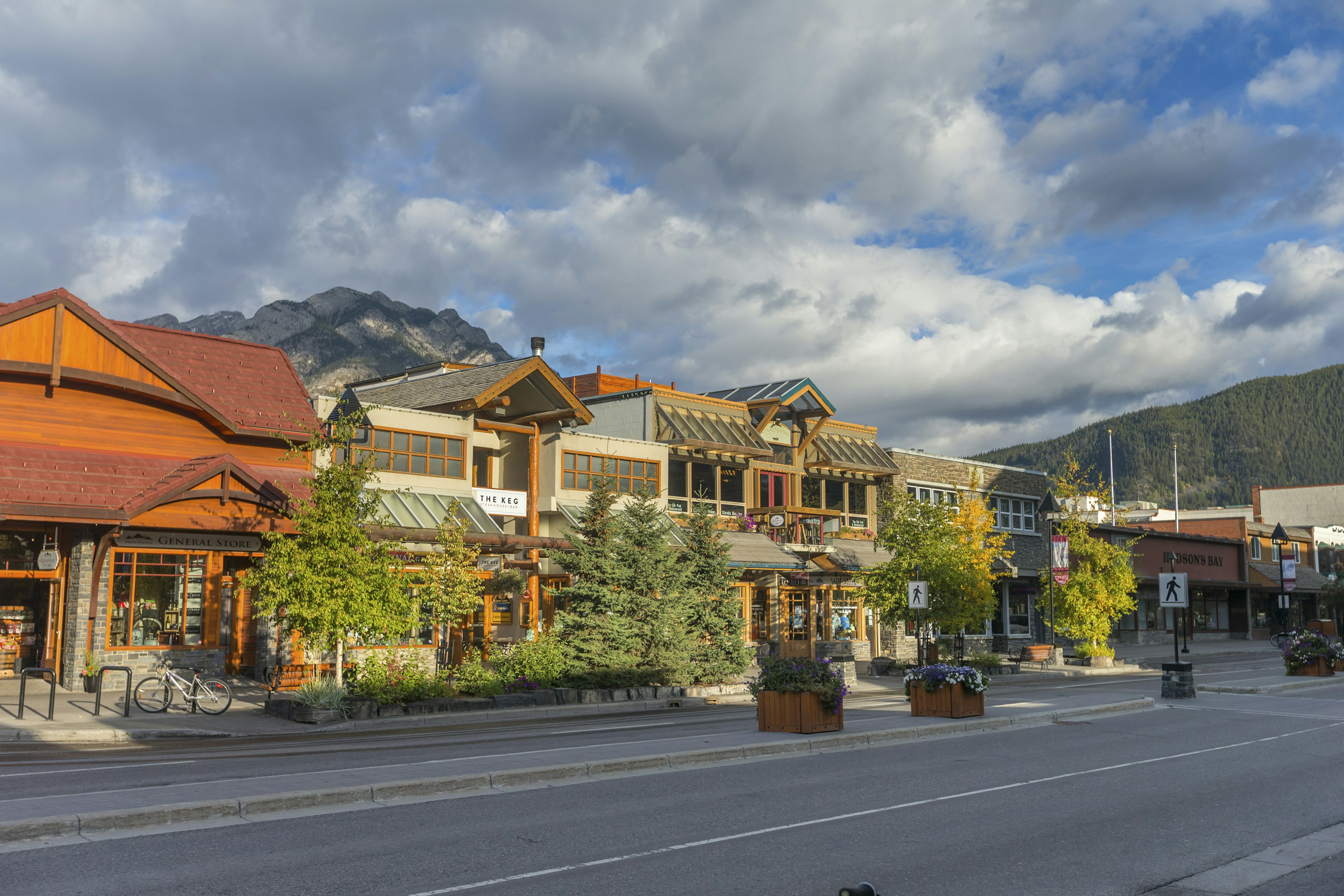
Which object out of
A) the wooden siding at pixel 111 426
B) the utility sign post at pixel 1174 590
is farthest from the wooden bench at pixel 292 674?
the utility sign post at pixel 1174 590

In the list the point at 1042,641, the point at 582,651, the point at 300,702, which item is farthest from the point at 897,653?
the point at 300,702

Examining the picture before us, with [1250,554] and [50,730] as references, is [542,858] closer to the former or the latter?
[50,730]

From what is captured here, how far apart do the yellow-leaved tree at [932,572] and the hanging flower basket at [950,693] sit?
1494 cm

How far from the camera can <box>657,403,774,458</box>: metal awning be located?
137 ft

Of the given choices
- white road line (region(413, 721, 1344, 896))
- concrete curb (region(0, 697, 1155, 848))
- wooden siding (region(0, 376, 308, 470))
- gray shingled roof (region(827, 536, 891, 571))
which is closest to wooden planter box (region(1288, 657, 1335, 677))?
gray shingled roof (region(827, 536, 891, 571))

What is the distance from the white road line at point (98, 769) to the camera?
1327 centimetres

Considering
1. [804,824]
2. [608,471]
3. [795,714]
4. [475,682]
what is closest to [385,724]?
[475,682]

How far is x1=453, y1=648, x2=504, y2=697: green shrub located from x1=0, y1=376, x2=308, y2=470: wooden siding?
21.6 ft

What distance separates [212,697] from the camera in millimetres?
21797

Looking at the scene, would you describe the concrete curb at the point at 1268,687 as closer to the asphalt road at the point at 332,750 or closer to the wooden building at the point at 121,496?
the asphalt road at the point at 332,750

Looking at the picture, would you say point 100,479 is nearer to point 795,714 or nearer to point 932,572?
point 795,714

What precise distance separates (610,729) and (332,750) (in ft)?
17.9

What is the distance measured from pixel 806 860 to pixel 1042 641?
48787 mm

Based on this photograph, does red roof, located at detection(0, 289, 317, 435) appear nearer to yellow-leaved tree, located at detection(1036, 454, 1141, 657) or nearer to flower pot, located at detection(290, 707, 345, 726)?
flower pot, located at detection(290, 707, 345, 726)
